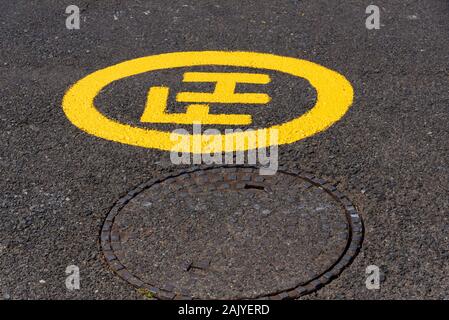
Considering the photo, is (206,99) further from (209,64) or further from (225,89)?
(209,64)

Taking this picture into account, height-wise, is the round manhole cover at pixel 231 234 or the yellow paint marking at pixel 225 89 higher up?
the yellow paint marking at pixel 225 89

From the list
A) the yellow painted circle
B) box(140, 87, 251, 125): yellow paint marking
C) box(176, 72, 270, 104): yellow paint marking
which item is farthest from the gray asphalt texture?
box(140, 87, 251, 125): yellow paint marking

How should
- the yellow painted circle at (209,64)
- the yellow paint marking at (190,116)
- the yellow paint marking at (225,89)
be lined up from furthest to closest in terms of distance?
the yellow paint marking at (225,89) < the yellow paint marking at (190,116) < the yellow painted circle at (209,64)

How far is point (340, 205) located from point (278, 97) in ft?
5.50

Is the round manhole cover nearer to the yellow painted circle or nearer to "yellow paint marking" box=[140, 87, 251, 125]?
the yellow painted circle

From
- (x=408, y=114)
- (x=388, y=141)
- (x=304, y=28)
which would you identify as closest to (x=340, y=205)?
(x=388, y=141)

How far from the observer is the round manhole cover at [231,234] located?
15.3ft

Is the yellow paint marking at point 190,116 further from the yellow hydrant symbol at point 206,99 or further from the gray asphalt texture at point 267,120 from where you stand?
the gray asphalt texture at point 267,120

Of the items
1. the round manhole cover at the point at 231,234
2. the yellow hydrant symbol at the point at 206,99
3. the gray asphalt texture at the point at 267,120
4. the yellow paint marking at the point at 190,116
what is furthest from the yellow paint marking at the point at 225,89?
the round manhole cover at the point at 231,234

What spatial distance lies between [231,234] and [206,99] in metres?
1.92

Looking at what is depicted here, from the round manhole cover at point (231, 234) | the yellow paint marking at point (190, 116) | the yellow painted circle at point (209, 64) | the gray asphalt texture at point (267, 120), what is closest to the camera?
the round manhole cover at point (231, 234)

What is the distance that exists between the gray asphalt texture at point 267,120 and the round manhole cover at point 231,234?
121 mm

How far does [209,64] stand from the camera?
7297 millimetres
